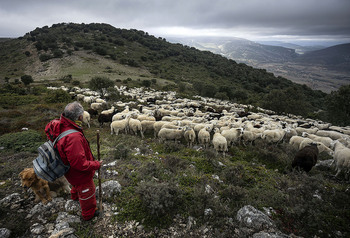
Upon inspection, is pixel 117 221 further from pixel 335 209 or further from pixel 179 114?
pixel 179 114

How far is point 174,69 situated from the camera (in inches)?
2936

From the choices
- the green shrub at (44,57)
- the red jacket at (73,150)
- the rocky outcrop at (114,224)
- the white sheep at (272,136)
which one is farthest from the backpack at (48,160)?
the green shrub at (44,57)

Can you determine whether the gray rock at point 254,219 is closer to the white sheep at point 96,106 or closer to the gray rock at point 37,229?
the gray rock at point 37,229

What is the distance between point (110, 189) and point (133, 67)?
6835 cm

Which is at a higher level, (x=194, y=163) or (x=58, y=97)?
(x=58, y=97)

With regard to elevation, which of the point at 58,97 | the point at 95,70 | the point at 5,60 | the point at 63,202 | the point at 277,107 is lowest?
the point at 277,107

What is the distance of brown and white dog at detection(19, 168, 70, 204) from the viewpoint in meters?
4.19

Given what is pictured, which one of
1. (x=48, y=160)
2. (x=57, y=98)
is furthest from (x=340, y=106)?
(x=57, y=98)

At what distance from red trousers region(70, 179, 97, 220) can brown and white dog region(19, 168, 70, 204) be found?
A: 1.39 meters

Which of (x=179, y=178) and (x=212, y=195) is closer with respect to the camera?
(x=212, y=195)

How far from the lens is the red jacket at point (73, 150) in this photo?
319cm

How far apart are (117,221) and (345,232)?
19.0ft

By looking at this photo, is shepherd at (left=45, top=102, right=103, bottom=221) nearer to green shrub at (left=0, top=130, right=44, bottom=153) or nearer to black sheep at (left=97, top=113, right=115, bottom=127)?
green shrub at (left=0, top=130, right=44, bottom=153)

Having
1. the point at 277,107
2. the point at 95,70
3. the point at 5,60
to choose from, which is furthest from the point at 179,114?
the point at 5,60
